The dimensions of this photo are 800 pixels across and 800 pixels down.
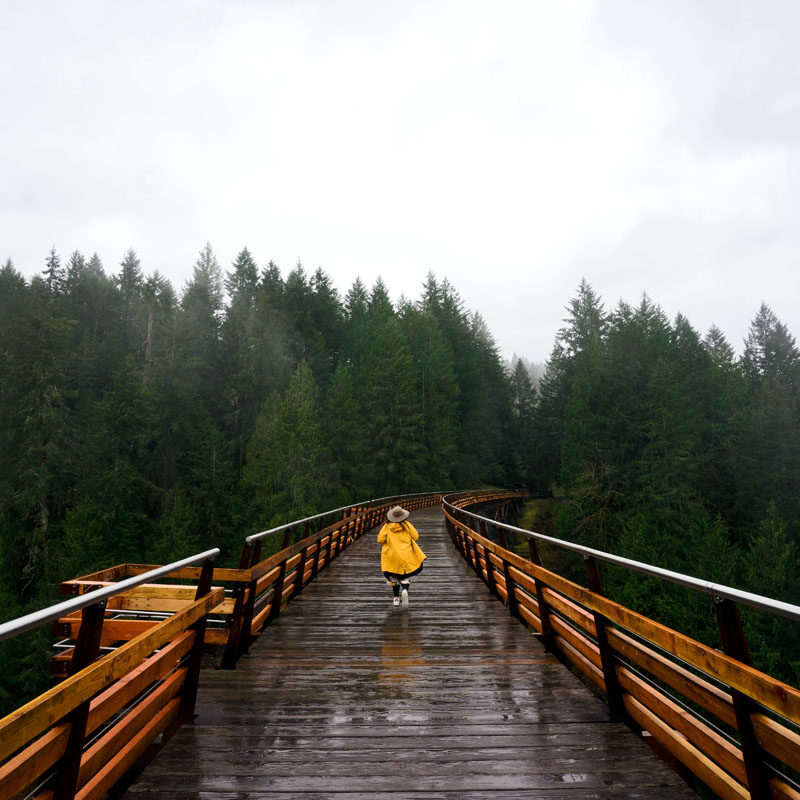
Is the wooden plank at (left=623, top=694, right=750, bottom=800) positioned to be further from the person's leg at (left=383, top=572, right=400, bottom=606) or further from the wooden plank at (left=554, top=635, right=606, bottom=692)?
the person's leg at (left=383, top=572, right=400, bottom=606)

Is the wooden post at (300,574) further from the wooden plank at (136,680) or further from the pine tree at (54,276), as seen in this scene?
the pine tree at (54,276)

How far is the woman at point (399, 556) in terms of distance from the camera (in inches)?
325

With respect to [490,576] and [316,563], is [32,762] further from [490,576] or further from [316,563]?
[316,563]

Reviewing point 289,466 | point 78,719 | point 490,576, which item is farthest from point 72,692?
point 289,466

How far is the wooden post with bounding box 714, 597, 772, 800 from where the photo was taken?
2.31 metres

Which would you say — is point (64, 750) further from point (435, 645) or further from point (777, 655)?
point (777, 655)

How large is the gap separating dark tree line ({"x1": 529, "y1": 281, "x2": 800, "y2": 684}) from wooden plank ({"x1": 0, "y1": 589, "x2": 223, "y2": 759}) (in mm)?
27938

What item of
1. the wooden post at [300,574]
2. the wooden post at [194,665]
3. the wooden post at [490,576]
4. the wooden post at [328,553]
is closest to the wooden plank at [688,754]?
the wooden post at [194,665]

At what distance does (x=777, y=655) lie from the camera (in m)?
22.4

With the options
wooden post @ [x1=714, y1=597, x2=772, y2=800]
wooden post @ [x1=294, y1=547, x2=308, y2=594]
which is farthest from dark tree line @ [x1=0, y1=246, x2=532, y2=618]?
wooden post @ [x1=714, y1=597, x2=772, y2=800]

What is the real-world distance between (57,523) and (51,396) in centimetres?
828

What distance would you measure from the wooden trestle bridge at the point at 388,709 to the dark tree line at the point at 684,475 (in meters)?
24.9

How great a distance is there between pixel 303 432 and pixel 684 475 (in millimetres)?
27306

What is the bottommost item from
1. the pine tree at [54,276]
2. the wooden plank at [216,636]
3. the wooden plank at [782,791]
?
the wooden plank at [216,636]
